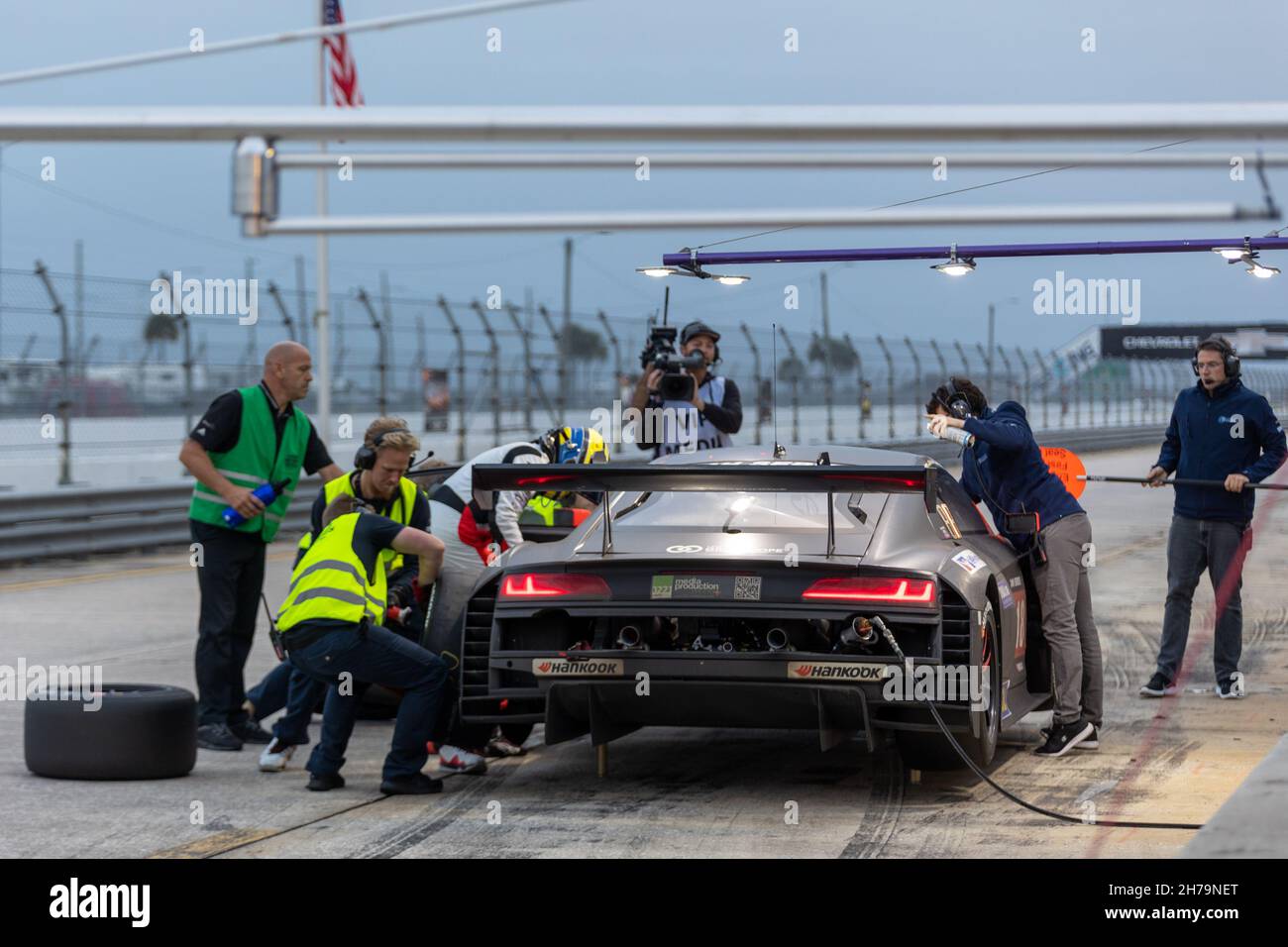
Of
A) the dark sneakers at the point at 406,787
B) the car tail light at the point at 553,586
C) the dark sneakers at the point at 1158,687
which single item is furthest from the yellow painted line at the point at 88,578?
the dark sneakers at the point at 1158,687

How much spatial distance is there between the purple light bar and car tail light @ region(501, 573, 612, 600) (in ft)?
11.3

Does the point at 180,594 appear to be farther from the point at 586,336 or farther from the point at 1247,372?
the point at 1247,372

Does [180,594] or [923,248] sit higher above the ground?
[923,248]

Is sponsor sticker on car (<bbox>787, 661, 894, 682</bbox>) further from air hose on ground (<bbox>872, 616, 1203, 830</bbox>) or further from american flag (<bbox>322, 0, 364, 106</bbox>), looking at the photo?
american flag (<bbox>322, 0, 364, 106</bbox>)

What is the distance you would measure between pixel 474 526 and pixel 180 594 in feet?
23.4

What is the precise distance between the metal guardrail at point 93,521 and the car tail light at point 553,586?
9.59 metres

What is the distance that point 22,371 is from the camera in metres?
21.2

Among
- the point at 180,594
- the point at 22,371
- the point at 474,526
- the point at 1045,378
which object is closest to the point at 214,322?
the point at 22,371

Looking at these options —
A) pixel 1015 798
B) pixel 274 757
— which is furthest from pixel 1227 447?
pixel 274 757

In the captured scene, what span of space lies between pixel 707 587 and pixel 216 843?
78.9 inches

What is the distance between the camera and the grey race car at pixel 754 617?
6.69 metres

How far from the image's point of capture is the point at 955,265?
34.6ft

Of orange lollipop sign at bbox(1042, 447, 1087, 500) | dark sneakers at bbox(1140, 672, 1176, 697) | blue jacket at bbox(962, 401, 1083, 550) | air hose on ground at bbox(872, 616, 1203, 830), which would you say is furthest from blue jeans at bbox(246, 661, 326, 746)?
dark sneakers at bbox(1140, 672, 1176, 697)

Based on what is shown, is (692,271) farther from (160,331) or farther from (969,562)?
(160,331)
